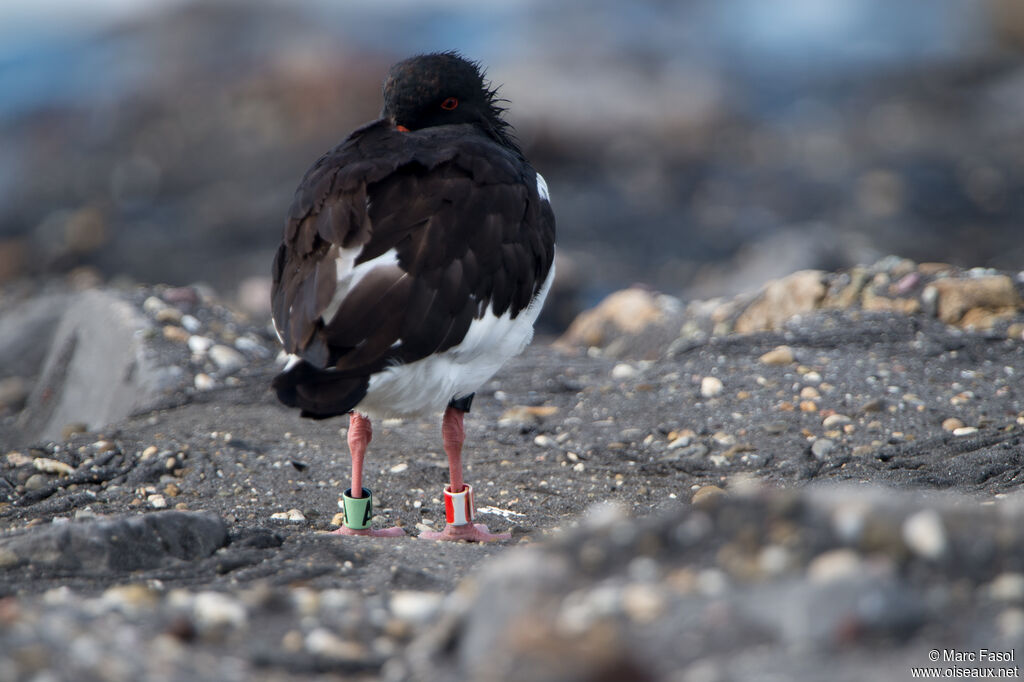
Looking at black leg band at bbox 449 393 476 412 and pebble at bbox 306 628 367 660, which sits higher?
black leg band at bbox 449 393 476 412

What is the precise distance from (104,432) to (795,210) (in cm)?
1078

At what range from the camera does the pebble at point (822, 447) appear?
5.50m

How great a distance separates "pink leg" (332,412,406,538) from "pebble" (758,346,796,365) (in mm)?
2509

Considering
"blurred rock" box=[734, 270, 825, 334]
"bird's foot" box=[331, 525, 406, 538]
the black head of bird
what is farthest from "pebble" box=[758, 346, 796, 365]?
"bird's foot" box=[331, 525, 406, 538]

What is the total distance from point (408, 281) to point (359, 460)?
38.2 inches

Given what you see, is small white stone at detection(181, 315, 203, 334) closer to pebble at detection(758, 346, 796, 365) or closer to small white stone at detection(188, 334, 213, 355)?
small white stone at detection(188, 334, 213, 355)

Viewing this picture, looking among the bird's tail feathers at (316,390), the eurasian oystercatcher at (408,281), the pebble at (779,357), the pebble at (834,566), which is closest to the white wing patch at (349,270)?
the eurasian oystercatcher at (408,281)

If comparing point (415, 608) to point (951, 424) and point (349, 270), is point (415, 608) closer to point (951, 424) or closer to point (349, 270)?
point (349, 270)

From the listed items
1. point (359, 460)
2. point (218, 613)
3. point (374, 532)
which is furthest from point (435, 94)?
point (218, 613)

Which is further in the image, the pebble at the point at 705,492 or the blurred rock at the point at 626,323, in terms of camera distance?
the blurred rock at the point at 626,323

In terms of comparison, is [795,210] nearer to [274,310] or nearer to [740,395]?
[740,395]

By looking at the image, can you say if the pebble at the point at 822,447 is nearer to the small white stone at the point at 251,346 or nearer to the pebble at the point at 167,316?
the small white stone at the point at 251,346

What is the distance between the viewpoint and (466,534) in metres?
4.61

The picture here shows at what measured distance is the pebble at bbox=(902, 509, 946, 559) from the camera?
2463 mm
